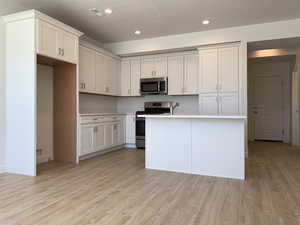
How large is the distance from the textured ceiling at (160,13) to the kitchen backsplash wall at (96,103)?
1533 millimetres

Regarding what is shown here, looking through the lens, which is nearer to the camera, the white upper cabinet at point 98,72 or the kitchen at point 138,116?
the kitchen at point 138,116

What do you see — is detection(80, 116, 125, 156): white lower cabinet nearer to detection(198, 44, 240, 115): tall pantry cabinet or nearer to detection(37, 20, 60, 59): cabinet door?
detection(37, 20, 60, 59): cabinet door

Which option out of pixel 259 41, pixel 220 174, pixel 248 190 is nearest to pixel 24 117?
pixel 220 174

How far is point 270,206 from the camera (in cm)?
221

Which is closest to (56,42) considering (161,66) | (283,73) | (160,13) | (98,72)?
(98,72)

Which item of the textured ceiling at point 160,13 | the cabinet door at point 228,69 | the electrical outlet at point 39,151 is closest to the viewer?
the textured ceiling at point 160,13

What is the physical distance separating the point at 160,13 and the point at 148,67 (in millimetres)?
1806

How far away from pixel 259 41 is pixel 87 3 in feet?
11.3

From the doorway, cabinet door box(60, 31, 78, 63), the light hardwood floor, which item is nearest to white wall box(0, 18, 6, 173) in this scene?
the light hardwood floor

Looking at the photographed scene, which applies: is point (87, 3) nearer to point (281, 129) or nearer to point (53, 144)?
point (53, 144)

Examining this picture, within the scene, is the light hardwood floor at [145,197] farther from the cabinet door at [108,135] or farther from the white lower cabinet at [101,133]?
the cabinet door at [108,135]

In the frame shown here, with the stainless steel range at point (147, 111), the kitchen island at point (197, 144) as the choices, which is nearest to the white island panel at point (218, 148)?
the kitchen island at point (197, 144)

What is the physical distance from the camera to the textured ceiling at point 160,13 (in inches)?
140

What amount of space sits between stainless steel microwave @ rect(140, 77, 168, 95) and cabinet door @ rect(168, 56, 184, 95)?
0.12m
